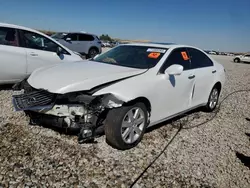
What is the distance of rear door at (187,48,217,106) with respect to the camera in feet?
15.4

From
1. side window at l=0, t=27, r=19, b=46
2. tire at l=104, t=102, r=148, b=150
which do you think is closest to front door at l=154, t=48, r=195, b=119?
tire at l=104, t=102, r=148, b=150

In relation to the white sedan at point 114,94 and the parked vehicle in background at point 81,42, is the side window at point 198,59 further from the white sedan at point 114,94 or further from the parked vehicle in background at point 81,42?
the parked vehicle in background at point 81,42

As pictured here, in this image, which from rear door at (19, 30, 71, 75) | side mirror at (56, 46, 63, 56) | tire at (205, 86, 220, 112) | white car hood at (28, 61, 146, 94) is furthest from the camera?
side mirror at (56, 46, 63, 56)

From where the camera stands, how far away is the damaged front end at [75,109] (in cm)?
307

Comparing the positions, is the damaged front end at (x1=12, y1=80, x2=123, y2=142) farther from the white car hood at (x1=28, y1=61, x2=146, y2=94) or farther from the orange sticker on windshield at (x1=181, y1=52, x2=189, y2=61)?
the orange sticker on windshield at (x1=181, y1=52, x2=189, y2=61)

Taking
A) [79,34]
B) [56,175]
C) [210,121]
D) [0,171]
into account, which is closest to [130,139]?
[56,175]

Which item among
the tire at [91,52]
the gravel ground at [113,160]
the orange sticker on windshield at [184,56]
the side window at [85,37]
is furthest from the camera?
the tire at [91,52]

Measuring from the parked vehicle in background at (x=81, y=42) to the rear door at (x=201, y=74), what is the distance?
11.2 meters

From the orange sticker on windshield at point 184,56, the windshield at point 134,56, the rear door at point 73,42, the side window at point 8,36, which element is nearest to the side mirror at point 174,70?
the windshield at point 134,56

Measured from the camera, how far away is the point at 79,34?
15508 mm

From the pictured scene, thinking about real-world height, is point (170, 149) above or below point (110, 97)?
below

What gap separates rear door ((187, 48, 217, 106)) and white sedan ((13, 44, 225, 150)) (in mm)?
315

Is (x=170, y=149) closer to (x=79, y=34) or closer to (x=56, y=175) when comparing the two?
(x=56, y=175)

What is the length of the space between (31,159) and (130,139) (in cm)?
131
